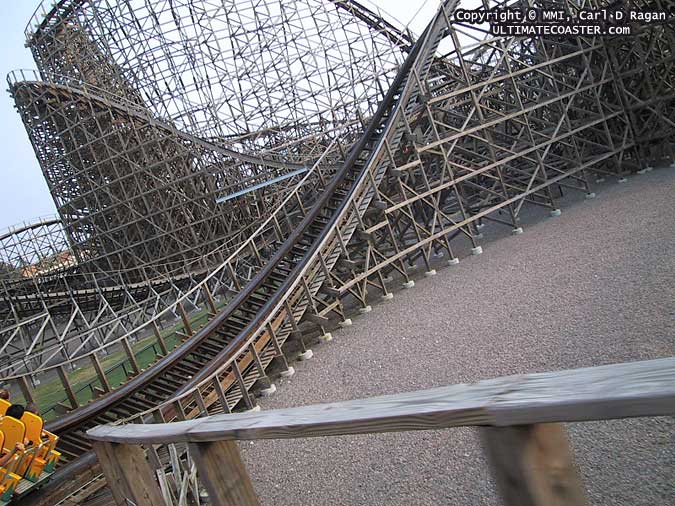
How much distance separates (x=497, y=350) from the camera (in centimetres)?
411

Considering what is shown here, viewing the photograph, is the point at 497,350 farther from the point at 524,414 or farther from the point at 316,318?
the point at 524,414

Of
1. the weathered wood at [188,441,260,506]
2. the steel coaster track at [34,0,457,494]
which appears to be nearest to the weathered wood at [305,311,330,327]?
the steel coaster track at [34,0,457,494]

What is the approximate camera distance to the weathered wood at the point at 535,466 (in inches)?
27.1

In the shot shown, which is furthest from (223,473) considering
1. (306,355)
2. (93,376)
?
(93,376)

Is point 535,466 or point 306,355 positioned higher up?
point 535,466

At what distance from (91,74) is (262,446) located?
1483 cm

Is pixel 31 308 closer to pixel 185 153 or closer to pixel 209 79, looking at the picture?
pixel 185 153

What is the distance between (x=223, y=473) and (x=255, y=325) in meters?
4.90

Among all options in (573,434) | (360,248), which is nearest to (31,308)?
(360,248)

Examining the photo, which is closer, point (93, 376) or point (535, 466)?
point (535, 466)

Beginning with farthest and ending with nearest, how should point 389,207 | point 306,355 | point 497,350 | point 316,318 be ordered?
point 389,207, point 316,318, point 306,355, point 497,350

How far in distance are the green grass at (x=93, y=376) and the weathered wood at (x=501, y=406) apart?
5.75m

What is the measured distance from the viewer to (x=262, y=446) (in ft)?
12.9

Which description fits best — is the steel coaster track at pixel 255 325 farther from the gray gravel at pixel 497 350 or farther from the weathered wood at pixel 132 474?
the weathered wood at pixel 132 474
